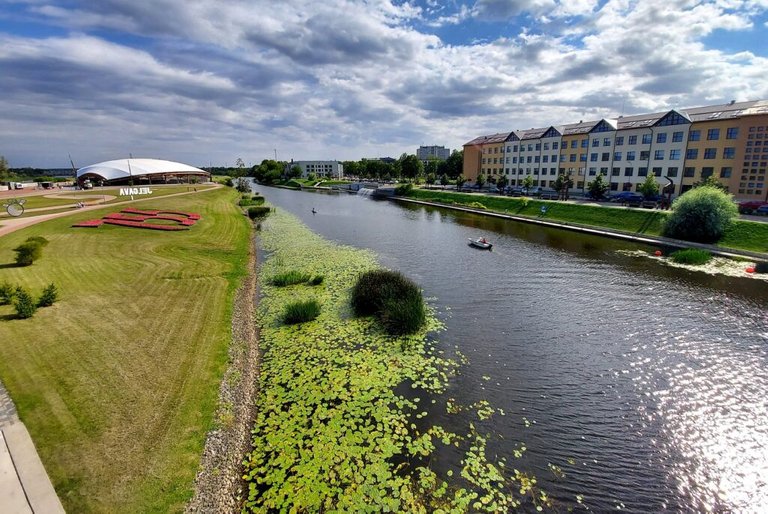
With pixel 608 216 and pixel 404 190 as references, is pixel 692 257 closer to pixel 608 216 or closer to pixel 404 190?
pixel 608 216

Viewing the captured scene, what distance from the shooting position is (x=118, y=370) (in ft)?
47.1

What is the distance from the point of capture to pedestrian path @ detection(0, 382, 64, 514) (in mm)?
8531

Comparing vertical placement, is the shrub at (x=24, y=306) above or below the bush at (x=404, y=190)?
below

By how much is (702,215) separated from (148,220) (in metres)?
67.3

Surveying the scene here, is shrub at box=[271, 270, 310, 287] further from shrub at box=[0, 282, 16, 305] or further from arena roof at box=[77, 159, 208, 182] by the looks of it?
arena roof at box=[77, 159, 208, 182]

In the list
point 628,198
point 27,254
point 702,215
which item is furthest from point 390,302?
point 628,198

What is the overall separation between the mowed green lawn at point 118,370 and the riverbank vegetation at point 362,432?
241cm

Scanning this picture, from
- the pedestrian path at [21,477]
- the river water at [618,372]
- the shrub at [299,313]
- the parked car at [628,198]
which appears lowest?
the river water at [618,372]

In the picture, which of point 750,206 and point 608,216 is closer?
point 750,206

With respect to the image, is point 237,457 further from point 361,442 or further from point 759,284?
point 759,284

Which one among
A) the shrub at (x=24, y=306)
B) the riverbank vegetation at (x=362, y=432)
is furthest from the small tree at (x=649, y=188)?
the shrub at (x=24, y=306)

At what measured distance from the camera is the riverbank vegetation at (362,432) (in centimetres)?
1074

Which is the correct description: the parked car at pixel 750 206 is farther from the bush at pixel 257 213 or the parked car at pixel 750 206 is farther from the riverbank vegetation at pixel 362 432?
the bush at pixel 257 213

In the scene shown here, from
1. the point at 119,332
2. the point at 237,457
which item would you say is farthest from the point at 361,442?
the point at 119,332
